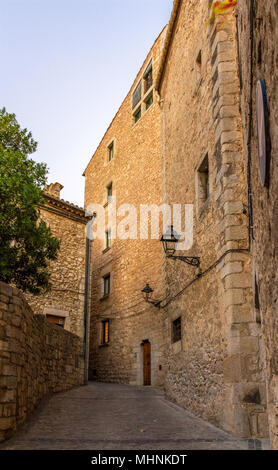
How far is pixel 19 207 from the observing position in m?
8.38

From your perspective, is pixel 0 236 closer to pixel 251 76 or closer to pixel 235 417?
pixel 235 417

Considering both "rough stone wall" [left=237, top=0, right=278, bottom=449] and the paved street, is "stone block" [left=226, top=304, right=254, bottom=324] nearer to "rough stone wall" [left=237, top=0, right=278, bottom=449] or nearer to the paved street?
the paved street

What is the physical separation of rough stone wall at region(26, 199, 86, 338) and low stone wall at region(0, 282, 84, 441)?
3.95m

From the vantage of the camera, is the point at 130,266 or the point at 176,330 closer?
the point at 176,330

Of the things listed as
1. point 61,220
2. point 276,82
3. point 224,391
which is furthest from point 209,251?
point 61,220

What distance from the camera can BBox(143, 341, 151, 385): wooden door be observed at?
14.4 meters

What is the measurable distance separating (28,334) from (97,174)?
612 inches

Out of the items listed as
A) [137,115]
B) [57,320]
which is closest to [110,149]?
[137,115]

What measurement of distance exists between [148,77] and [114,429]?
15.0 m

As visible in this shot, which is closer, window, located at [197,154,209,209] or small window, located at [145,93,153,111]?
window, located at [197,154,209,209]

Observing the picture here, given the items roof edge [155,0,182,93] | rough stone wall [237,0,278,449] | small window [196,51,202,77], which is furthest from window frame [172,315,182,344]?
roof edge [155,0,182,93]

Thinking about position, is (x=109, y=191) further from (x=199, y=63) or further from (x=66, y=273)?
(x=199, y=63)

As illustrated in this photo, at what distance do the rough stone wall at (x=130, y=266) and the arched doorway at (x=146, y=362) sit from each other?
0.48ft

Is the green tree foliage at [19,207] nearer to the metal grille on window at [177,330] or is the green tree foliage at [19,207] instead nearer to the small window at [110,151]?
the metal grille on window at [177,330]
